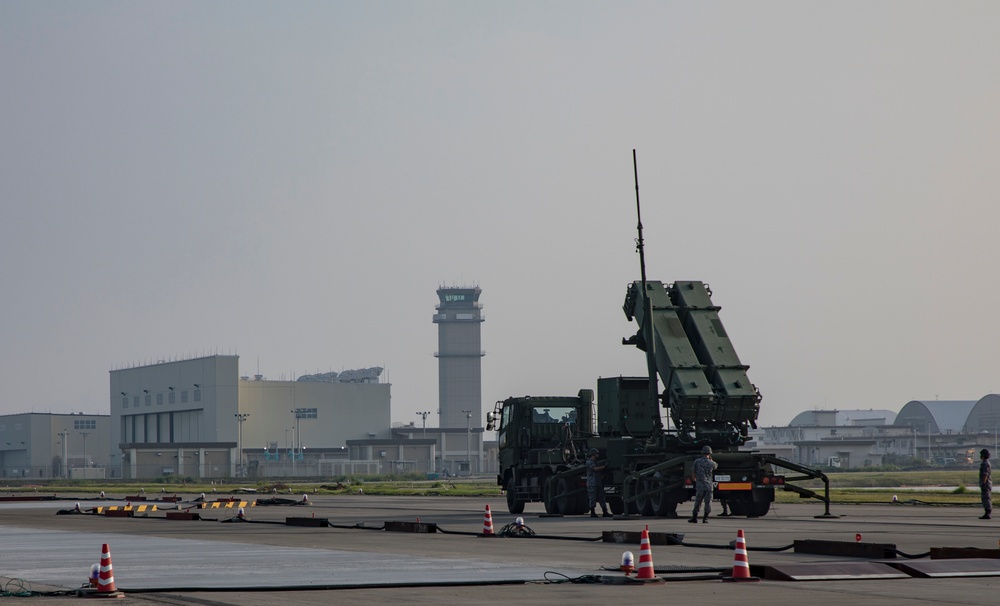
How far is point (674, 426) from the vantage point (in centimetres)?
3148

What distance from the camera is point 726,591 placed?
47.3ft

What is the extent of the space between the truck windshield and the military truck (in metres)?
0.87

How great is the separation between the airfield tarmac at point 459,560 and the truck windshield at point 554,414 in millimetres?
2862

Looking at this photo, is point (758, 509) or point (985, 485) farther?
point (758, 509)

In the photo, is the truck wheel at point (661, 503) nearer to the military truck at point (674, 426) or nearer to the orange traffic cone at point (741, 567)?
the military truck at point (674, 426)

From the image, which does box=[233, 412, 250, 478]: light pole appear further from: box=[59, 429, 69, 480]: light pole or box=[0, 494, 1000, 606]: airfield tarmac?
box=[0, 494, 1000, 606]: airfield tarmac

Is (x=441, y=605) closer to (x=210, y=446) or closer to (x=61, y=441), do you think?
(x=210, y=446)

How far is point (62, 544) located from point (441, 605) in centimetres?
1372

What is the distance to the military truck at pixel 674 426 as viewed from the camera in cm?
3088

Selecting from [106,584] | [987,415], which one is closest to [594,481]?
[106,584]

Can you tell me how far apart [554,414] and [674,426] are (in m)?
5.25

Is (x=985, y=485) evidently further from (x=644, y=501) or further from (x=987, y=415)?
(x=987, y=415)

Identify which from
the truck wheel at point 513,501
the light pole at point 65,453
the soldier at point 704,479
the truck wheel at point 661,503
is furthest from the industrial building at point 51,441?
the soldier at point 704,479

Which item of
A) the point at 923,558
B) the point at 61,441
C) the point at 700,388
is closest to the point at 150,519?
the point at 700,388
